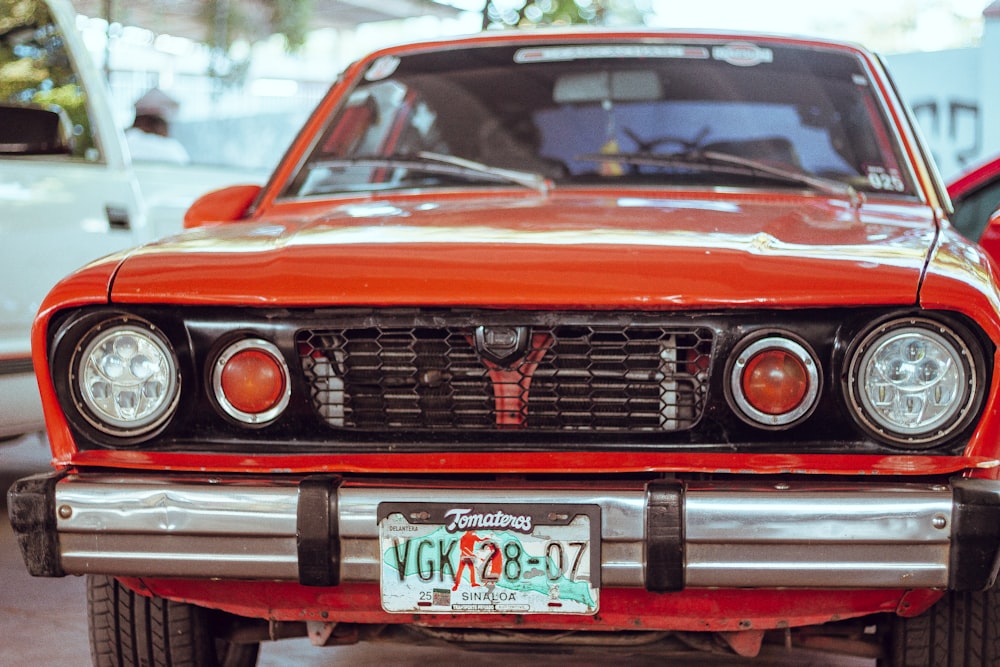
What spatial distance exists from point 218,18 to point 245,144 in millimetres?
2526

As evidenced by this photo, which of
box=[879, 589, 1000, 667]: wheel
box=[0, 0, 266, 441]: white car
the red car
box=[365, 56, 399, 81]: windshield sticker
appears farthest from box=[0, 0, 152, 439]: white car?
box=[879, 589, 1000, 667]: wheel

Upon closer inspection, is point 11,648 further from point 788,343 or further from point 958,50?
point 958,50

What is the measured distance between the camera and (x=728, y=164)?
10.5 feet

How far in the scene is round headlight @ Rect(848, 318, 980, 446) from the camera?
2074mm

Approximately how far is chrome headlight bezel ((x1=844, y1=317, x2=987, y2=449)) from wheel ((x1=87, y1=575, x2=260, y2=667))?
132 centimetres

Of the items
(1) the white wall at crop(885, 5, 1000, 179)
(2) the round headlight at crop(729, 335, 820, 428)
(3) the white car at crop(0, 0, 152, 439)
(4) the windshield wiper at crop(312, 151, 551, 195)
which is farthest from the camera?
(1) the white wall at crop(885, 5, 1000, 179)

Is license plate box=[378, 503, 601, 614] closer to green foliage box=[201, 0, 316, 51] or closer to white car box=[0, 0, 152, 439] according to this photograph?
white car box=[0, 0, 152, 439]

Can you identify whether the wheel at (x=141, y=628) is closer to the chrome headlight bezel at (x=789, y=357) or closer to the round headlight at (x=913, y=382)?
the chrome headlight bezel at (x=789, y=357)

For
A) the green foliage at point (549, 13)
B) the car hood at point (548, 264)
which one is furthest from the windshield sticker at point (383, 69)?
the green foliage at point (549, 13)

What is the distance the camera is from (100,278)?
87.5 inches

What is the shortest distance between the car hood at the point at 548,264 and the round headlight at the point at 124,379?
0.09m

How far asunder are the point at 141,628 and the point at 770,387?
4.24ft

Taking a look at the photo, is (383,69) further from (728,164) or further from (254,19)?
(254,19)

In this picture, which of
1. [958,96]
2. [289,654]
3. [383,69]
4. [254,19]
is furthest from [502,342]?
[254,19]
